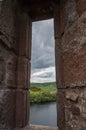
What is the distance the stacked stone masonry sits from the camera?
1.15 metres

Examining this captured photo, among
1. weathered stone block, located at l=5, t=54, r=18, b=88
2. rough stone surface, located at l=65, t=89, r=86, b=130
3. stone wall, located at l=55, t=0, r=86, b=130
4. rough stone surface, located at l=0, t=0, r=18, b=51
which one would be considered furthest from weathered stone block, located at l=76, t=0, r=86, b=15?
weathered stone block, located at l=5, t=54, r=18, b=88

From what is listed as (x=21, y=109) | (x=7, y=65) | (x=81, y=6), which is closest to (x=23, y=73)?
(x=7, y=65)

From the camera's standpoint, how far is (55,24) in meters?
1.96

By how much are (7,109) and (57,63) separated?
80cm

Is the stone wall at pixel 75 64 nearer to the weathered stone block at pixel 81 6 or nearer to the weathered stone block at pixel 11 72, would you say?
the weathered stone block at pixel 81 6

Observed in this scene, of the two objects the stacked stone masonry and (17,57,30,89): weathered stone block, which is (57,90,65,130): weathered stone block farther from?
(17,57,30,89): weathered stone block

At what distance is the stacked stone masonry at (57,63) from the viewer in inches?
45.3

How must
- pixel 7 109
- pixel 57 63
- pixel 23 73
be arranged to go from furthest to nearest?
pixel 23 73, pixel 57 63, pixel 7 109

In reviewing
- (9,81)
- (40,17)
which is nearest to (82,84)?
(9,81)

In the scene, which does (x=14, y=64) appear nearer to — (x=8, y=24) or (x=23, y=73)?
(x=23, y=73)

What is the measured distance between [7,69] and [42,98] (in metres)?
4.27

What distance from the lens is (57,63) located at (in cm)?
185

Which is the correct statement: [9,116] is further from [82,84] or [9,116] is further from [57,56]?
[82,84]

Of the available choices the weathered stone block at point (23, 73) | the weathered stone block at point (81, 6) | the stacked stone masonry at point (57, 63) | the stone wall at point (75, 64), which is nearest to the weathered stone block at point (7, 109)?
the stacked stone masonry at point (57, 63)
